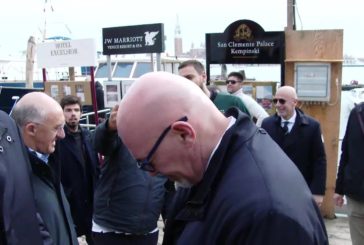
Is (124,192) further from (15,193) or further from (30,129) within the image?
(15,193)

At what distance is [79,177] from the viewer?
4223 millimetres

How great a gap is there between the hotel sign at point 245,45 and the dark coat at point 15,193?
4.73 m

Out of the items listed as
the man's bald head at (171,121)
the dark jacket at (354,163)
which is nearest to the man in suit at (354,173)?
the dark jacket at (354,163)

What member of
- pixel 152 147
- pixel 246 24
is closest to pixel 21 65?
pixel 246 24

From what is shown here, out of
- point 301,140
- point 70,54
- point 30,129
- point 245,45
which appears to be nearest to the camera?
point 30,129

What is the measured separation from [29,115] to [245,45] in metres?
4.20

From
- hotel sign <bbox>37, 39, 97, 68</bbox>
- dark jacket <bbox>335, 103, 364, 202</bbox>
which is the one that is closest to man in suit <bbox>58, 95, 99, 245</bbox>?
dark jacket <bbox>335, 103, 364, 202</bbox>

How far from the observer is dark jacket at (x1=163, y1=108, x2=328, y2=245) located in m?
1.20

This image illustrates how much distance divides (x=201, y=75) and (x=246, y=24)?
7.21ft

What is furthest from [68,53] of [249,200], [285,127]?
[249,200]

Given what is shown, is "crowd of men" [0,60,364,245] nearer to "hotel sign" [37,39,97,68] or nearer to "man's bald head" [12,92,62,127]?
"man's bald head" [12,92,62,127]

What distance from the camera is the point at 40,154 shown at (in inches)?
115

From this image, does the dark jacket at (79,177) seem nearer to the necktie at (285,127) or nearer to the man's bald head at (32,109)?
the man's bald head at (32,109)

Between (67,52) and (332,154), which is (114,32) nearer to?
(67,52)
